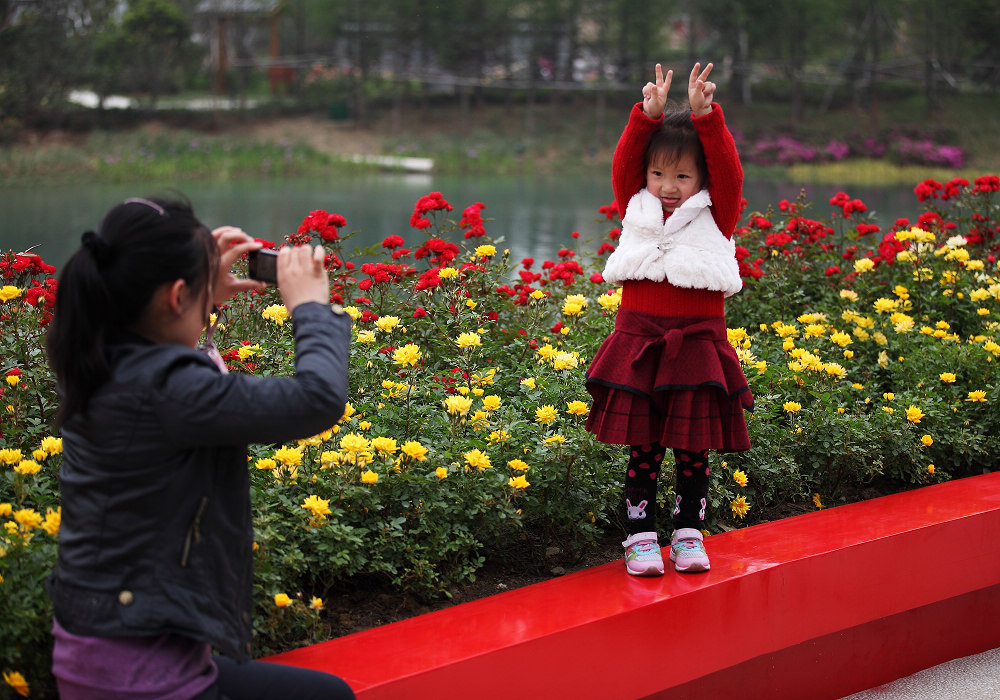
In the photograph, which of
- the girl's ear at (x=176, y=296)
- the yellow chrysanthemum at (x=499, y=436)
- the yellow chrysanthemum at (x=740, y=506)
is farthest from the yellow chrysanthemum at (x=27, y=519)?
the yellow chrysanthemum at (x=740, y=506)

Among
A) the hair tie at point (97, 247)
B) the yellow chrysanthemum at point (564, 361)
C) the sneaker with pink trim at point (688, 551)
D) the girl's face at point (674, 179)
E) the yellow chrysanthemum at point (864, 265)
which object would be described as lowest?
the sneaker with pink trim at point (688, 551)

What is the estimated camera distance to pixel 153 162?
20.9m

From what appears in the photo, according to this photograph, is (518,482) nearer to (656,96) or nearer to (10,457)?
(656,96)

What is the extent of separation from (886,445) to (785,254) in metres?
1.45

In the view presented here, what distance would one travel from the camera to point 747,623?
6.25ft

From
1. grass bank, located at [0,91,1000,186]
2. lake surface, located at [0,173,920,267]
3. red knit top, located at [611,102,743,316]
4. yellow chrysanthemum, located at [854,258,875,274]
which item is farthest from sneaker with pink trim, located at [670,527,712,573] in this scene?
grass bank, located at [0,91,1000,186]

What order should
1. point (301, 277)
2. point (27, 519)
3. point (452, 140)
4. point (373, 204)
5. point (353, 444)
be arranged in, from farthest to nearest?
point (452, 140) < point (373, 204) < point (353, 444) < point (27, 519) < point (301, 277)

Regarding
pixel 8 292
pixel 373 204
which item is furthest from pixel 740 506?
pixel 373 204

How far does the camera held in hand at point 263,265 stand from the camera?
1.38 metres

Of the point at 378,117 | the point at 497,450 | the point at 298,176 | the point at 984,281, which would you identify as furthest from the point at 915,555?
the point at 378,117

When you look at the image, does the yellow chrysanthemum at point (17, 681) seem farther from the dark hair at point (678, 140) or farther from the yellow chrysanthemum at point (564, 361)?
the dark hair at point (678, 140)

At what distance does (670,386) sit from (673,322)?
0.48 feet

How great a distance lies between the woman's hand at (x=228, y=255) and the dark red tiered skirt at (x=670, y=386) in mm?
824

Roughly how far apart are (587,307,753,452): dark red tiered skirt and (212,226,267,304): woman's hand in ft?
2.70
